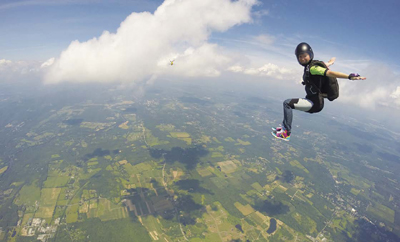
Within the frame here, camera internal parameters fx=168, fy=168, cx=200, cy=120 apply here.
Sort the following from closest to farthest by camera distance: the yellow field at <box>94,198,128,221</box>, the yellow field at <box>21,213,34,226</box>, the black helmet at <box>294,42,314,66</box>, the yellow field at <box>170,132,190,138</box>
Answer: the black helmet at <box>294,42,314,66</box> < the yellow field at <box>21,213,34,226</box> < the yellow field at <box>94,198,128,221</box> < the yellow field at <box>170,132,190,138</box>

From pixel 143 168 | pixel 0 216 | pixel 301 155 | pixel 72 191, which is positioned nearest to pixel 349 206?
pixel 301 155

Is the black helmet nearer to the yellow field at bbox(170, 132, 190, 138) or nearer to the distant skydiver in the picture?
the distant skydiver

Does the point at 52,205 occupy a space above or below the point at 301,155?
below

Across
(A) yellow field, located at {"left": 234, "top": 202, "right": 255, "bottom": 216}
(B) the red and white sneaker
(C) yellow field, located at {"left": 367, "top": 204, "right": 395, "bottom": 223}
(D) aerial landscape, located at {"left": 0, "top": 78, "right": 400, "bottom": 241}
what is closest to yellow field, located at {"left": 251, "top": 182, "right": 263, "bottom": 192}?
(D) aerial landscape, located at {"left": 0, "top": 78, "right": 400, "bottom": 241}

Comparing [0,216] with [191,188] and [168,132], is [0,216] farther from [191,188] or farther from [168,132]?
[168,132]

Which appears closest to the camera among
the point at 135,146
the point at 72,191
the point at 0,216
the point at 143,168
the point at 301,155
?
the point at 0,216

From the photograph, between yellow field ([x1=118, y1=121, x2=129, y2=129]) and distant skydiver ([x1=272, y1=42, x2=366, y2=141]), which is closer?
distant skydiver ([x1=272, y1=42, x2=366, y2=141])

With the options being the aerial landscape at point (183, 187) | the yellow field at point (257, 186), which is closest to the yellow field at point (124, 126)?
the aerial landscape at point (183, 187)
